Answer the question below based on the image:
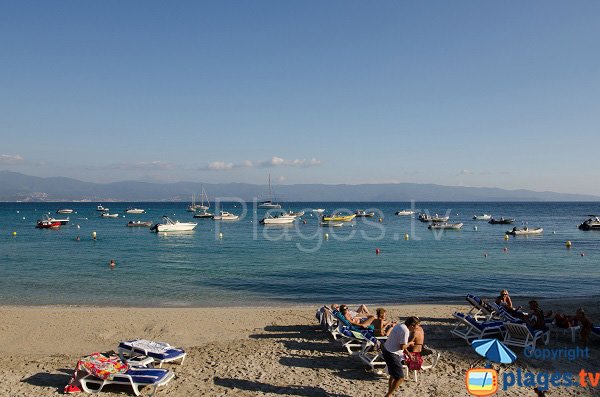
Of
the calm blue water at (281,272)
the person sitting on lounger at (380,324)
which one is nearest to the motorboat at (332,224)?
the calm blue water at (281,272)

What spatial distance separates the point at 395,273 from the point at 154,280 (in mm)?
14371

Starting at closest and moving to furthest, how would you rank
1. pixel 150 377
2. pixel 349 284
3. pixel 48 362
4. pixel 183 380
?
pixel 150 377 < pixel 183 380 < pixel 48 362 < pixel 349 284

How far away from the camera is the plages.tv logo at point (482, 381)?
30.0 ft

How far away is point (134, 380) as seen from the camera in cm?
895

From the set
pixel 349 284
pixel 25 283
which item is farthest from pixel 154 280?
pixel 349 284

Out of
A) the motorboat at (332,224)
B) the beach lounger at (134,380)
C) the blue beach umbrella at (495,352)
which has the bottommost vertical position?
the motorboat at (332,224)

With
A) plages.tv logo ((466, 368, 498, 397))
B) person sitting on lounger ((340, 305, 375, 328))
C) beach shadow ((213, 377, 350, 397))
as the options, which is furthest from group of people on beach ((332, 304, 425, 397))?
person sitting on lounger ((340, 305, 375, 328))

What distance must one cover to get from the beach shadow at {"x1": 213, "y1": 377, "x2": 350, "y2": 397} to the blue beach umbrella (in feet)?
9.17

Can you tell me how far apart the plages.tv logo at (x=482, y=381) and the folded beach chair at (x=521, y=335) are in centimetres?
180

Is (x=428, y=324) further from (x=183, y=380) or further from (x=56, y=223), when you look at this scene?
(x=56, y=223)

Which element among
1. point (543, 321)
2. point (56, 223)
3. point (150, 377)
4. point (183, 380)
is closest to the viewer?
point (150, 377)

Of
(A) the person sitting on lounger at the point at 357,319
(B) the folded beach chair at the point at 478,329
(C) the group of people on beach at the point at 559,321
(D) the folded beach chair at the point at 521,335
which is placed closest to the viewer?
(D) the folded beach chair at the point at 521,335

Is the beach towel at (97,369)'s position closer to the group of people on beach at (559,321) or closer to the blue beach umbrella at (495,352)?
the blue beach umbrella at (495,352)

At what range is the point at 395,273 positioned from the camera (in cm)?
2808
